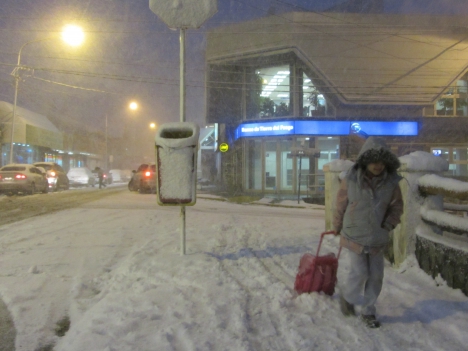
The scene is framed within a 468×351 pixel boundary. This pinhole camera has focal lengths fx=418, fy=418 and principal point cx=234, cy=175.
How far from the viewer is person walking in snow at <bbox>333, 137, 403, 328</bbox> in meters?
3.63

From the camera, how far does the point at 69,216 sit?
11.0 meters

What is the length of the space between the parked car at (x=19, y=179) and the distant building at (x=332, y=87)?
11459mm

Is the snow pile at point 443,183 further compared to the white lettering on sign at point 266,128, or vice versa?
the white lettering on sign at point 266,128

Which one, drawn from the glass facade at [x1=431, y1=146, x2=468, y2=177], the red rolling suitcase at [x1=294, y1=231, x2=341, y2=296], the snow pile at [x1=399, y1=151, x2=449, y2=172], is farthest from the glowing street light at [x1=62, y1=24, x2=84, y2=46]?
the glass facade at [x1=431, y1=146, x2=468, y2=177]

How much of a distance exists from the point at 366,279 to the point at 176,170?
2.73 m

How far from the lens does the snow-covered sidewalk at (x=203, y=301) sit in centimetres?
333

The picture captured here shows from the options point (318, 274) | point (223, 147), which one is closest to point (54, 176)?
point (223, 147)

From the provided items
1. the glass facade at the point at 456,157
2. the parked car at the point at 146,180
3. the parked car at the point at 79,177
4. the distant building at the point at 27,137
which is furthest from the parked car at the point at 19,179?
the glass facade at the point at 456,157

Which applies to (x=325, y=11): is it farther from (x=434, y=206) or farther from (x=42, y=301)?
(x=42, y=301)

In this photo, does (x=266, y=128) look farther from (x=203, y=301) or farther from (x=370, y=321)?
(x=370, y=321)

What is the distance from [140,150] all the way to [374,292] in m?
72.7

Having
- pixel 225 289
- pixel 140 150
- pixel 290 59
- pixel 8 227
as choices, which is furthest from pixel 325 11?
pixel 140 150

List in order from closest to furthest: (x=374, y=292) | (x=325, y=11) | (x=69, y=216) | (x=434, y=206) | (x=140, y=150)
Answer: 1. (x=374, y=292)
2. (x=434, y=206)
3. (x=69, y=216)
4. (x=325, y=11)
5. (x=140, y=150)

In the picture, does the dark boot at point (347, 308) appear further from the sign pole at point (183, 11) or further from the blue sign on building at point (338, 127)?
the blue sign on building at point (338, 127)
